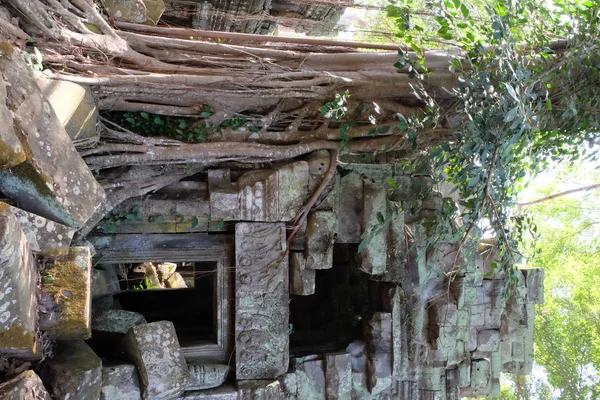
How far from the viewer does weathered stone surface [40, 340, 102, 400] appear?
3.08 meters

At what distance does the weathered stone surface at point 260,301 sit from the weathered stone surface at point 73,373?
3.81 ft

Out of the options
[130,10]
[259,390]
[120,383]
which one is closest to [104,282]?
[120,383]

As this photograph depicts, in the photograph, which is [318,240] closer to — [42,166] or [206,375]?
[206,375]

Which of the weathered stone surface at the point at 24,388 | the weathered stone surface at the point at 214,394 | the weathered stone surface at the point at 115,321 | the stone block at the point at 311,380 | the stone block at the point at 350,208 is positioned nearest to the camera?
the weathered stone surface at the point at 24,388

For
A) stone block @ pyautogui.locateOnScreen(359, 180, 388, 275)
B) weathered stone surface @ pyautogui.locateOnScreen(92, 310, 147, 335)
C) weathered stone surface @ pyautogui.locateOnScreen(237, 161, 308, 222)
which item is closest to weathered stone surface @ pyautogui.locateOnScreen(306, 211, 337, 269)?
weathered stone surface @ pyautogui.locateOnScreen(237, 161, 308, 222)

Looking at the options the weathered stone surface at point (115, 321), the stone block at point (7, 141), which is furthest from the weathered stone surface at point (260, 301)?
the stone block at point (7, 141)

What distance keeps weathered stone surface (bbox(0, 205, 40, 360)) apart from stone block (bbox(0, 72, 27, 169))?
21 centimetres

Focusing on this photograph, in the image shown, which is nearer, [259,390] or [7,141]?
[7,141]

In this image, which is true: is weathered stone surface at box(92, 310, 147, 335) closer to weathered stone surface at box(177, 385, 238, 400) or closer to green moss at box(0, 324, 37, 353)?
weathered stone surface at box(177, 385, 238, 400)

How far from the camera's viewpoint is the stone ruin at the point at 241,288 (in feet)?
8.95

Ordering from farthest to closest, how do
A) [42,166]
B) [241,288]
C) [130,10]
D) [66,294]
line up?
[241,288] → [130,10] → [66,294] → [42,166]

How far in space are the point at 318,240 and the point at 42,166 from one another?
7.22 ft

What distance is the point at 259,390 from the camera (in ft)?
13.1

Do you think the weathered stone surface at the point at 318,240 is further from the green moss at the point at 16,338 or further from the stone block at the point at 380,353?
the green moss at the point at 16,338
